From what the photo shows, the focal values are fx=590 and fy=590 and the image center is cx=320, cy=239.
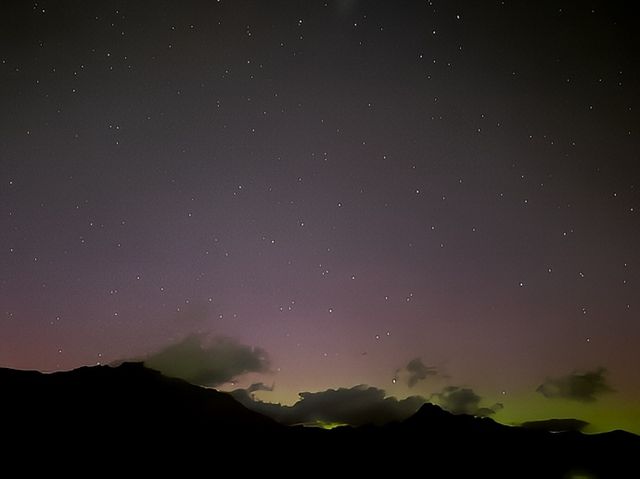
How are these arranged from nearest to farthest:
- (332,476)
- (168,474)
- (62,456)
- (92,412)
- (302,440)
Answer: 1. (62,456)
2. (168,474)
3. (332,476)
4. (92,412)
5. (302,440)

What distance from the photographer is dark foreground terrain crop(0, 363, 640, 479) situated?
8412 cm

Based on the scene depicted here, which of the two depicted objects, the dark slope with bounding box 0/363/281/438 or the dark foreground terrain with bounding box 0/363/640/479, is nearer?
the dark foreground terrain with bounding box 0/363/640/479

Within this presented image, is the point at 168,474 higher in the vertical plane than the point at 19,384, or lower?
lower

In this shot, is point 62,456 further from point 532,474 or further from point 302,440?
point 532,474

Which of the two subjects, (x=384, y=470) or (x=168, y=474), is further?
(x=384, y=470)

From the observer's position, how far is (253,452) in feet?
332

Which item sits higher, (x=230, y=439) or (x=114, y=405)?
(x=114, y=405)

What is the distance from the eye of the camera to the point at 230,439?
110m

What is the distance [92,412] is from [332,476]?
137 ft

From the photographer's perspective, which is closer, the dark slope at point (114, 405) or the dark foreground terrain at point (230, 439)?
the dark foreground terrain at point (230, 439)

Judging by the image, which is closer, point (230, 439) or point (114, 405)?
point (230, 439)

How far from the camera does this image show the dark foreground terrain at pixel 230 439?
8412cm

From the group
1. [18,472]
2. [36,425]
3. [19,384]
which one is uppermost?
[19,384]

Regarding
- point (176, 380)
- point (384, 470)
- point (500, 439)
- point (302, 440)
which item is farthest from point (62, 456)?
point (500, 439)
